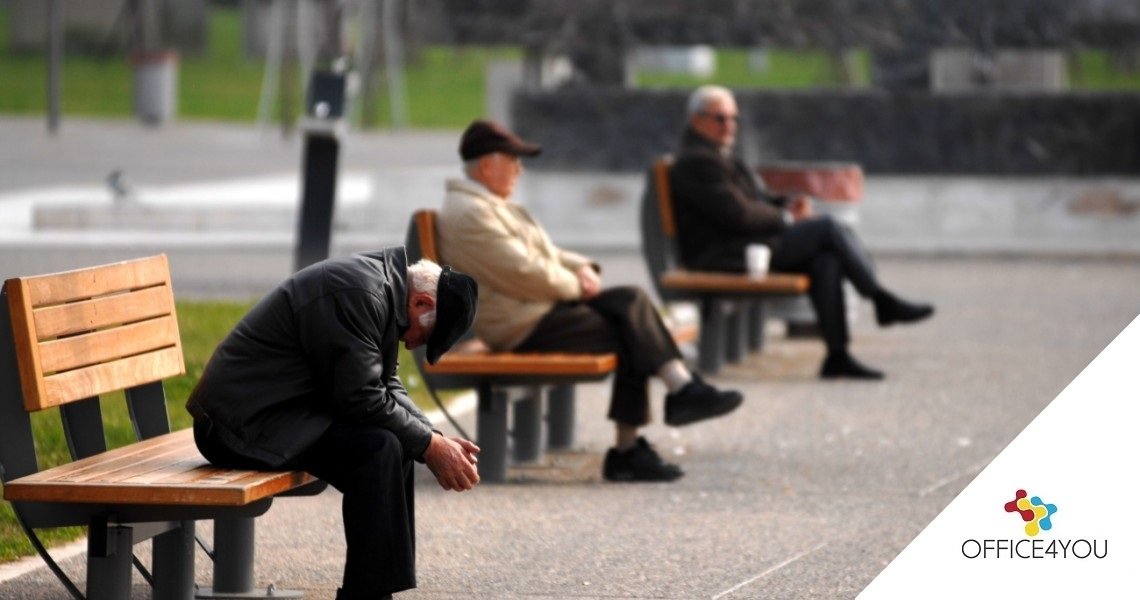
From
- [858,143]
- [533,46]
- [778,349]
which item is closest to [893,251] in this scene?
[858,143]

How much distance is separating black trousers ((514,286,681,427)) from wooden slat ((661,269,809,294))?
280 centimetres

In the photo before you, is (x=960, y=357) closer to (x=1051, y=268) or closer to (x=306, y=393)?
(x=1051, y=268)

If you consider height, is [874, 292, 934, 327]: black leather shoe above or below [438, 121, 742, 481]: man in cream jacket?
below

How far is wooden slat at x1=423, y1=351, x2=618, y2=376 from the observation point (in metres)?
7.86

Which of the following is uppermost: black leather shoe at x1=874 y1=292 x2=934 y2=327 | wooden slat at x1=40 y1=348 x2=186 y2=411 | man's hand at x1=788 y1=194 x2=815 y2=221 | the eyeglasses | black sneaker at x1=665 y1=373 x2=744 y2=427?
the eyeglasses

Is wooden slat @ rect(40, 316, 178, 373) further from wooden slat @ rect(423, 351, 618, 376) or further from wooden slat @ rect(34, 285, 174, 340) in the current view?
wooden slat @ rect(423, 351, 618, 376)

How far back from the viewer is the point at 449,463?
5605 millimetres

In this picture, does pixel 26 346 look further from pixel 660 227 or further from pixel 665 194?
pixel 660 227

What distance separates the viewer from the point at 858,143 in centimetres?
1952

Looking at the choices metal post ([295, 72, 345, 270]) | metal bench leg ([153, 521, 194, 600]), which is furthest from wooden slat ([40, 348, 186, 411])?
metal post ([295, 72, 345, 270])

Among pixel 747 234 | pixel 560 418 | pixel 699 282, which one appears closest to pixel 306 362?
pixel 560 418

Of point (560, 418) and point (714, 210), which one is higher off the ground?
point (714, 210)

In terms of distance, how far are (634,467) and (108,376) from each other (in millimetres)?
2752

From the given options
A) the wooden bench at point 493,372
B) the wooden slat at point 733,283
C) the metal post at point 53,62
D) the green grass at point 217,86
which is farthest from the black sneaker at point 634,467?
the green grass at point 217,86
